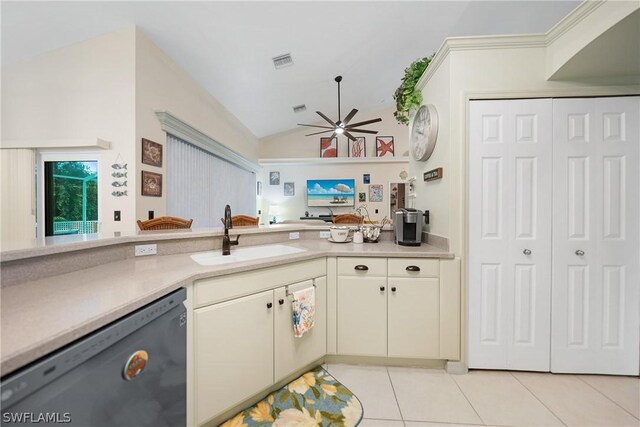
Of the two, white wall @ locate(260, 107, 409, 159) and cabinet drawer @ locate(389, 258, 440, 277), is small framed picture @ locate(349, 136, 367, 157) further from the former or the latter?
cabinet drawer @ locate(389, 258, 440, 277)

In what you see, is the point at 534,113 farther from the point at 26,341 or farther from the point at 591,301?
the point at 26,341

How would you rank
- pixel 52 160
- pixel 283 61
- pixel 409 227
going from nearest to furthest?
1. pixel 409 227
2. pixel 52 160
3. pixel 283 61

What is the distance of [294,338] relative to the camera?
5.27 feet

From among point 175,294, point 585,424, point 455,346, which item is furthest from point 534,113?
point 175,294

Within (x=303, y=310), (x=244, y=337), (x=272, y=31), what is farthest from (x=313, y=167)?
(x=244, y=337)

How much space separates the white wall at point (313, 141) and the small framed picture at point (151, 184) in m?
4.41

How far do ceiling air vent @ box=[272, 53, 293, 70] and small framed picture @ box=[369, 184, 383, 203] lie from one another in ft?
13.2


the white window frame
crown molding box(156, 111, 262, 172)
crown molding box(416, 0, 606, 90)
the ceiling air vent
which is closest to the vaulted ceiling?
the ceiling air vent

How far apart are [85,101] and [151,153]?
769 mm

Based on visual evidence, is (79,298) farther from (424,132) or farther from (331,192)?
(331,192)

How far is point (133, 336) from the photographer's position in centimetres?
77

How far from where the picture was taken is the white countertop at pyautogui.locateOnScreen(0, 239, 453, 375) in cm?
55

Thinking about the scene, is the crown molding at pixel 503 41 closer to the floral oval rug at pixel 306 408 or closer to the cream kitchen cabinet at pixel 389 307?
the cream kitchen cabinet at pixel 389 307

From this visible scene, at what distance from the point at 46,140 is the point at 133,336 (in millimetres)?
2955
